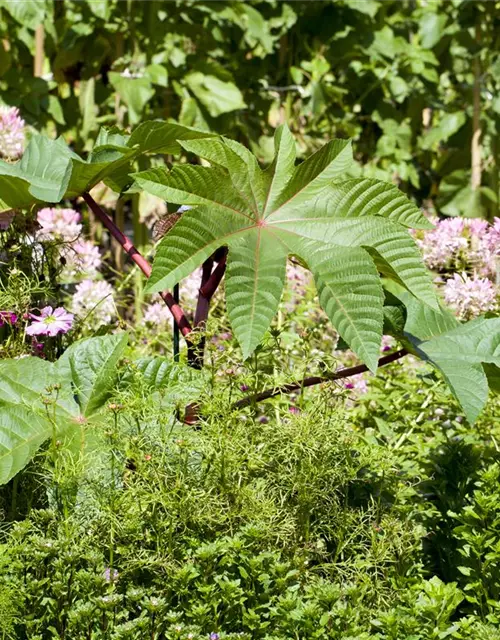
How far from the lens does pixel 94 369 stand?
1.72 meters

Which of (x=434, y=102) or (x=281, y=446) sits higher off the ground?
(x=434, y=102)

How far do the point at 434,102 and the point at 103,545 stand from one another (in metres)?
3.95

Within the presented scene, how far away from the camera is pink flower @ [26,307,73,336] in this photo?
1829mm

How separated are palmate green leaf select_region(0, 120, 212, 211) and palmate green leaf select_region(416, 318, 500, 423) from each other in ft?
1.80

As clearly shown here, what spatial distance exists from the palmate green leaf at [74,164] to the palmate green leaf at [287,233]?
0.40 feet

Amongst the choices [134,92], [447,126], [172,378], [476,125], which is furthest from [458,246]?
[447,126]

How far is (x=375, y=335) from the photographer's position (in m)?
1.43

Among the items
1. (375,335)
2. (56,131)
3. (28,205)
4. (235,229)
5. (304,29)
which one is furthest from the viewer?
(304,29)

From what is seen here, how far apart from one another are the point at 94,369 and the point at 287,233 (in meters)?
0.40

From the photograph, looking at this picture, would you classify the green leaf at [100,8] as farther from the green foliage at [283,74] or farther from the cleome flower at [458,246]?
the cleome flower at [458,246]

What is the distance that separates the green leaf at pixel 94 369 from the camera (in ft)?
5.54

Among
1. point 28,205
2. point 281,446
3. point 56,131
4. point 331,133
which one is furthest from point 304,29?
point 281,446

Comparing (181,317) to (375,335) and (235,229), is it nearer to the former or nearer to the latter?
(235,229)

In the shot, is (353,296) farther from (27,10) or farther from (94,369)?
(27,10)
